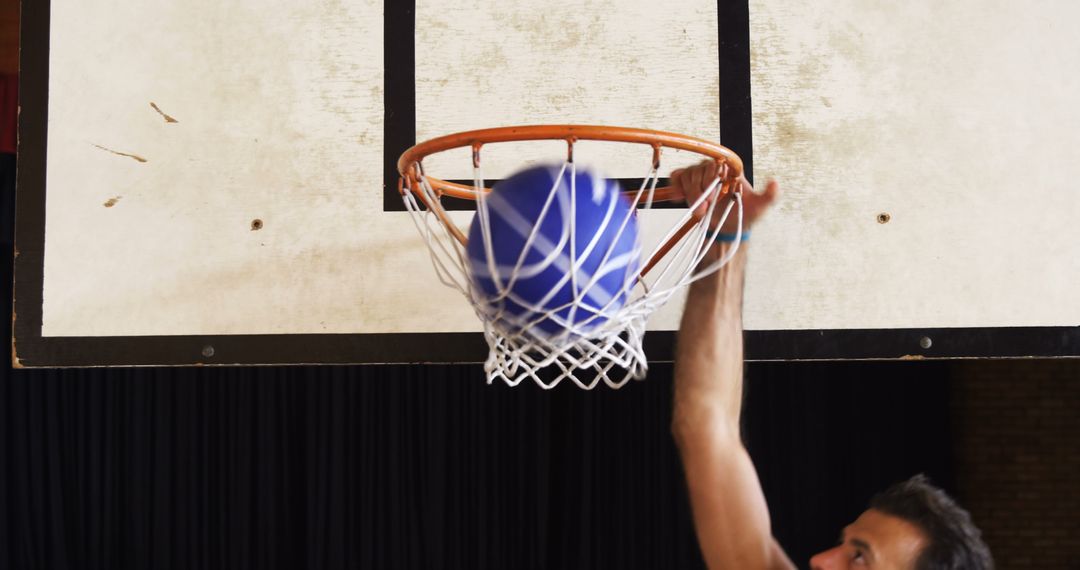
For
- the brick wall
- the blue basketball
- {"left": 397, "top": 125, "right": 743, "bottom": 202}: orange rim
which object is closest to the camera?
the blue basketball

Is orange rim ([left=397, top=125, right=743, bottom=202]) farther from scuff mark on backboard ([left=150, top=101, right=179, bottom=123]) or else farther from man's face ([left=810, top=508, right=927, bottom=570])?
man's face ([left=810, top=508, right=927, bottom=570])

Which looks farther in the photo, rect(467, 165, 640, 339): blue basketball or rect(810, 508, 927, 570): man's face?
rect(810, 508, 927, 570): man's face

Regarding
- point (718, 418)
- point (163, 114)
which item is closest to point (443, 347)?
point (718, 418)

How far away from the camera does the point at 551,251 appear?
1.36 meters

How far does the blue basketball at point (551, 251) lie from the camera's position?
1.37 meters

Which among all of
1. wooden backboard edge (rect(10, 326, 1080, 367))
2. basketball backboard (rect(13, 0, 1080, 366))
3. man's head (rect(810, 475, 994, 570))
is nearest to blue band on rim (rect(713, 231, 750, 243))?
basketball backboard (rect(13, 0, 1080, 366))

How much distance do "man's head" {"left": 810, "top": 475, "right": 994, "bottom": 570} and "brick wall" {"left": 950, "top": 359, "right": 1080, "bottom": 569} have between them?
3.78m

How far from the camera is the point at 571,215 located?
1366 mm

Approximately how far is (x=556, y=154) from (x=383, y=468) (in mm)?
3467

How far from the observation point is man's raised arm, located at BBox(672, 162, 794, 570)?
5.94ft

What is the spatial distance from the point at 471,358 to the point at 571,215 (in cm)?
69

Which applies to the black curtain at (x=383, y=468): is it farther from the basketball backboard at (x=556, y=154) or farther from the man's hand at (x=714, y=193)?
the man's hand at (x=714, y=193)

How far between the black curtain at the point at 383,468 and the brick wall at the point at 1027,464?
0.56 meters

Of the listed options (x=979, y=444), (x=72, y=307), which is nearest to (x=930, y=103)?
(x=72, y=307)
